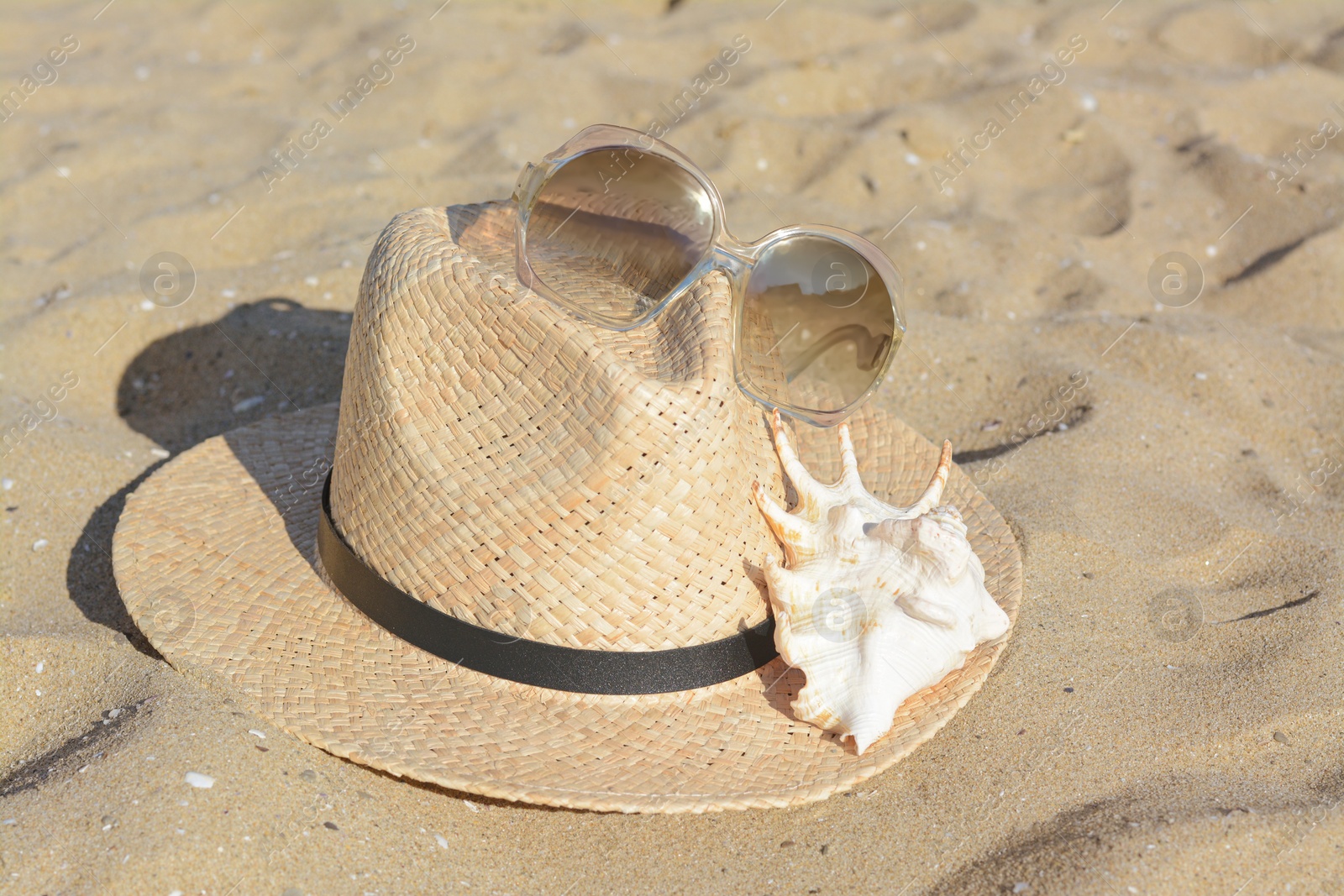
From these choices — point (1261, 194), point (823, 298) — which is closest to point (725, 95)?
point (1261, 194)

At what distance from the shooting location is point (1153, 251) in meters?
4.56

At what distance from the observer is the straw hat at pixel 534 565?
1905 mm

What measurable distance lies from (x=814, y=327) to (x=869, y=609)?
23.6 inches

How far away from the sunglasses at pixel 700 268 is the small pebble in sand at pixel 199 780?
1.11m

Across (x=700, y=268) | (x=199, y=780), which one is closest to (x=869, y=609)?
(x=700, y=268)

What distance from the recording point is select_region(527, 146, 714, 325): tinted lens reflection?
2.09 meters

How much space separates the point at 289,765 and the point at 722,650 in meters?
0.86

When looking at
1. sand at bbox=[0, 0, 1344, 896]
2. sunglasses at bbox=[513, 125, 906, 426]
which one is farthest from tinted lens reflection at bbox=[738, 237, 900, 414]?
sand at bbox=[0, 0, 1344, 896]

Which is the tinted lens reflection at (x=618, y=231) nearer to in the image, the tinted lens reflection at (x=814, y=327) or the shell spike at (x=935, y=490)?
the tinted lens reflection at (x=814, y=327)

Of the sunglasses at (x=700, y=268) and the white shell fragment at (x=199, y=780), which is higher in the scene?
the sunglasses at (x=700, y=268)

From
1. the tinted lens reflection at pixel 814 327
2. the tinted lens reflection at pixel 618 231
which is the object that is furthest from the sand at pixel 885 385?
the tinted lens reflection at pixel 618 231

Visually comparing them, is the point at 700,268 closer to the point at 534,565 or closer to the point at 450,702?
the point at 534,565

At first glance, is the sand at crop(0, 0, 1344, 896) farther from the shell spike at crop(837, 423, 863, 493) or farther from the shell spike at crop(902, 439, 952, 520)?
the shell spike at crop(837, 423, 863, 493)

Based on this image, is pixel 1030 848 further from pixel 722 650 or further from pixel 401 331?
pixel 401 331
